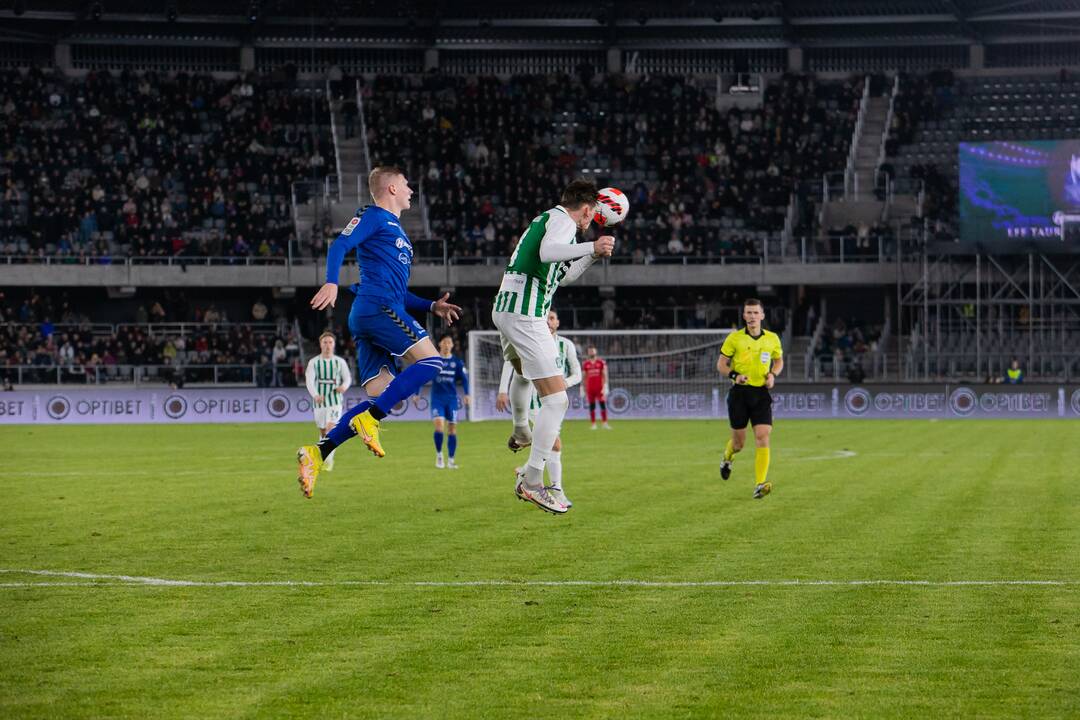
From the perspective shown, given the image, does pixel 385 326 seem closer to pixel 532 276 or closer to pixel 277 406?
pixel 532 276

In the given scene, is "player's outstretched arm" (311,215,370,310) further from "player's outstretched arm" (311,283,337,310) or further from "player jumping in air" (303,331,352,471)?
"player jumping in air" (303,331,352,471)

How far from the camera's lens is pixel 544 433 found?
1155 centimetres

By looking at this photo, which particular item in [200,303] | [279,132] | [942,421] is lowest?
[942,421]

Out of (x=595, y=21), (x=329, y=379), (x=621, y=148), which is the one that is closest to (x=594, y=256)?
(x=329, y=379)

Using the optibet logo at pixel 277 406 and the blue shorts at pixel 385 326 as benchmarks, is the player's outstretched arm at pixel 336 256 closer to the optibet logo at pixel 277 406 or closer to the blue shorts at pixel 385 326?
the blue shorts at pixel 385 326

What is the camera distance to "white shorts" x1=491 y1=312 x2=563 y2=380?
11.2m

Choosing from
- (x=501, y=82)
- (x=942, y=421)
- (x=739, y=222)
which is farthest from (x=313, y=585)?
(x=501, y=82)

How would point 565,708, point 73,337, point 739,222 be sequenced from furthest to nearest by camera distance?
1. point 739,222
2. point 73,337
3. point 565,708

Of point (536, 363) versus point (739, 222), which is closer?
point (536, 363)

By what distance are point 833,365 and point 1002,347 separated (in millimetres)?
5275

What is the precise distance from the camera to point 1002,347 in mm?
44719

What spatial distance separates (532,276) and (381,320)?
48.3 inches

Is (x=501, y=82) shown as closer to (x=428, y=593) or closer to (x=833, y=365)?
(x=833, y=365)

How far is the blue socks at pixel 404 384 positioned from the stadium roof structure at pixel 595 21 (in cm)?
4849
